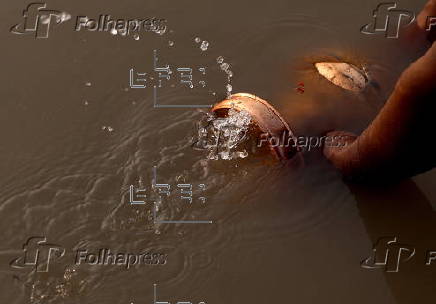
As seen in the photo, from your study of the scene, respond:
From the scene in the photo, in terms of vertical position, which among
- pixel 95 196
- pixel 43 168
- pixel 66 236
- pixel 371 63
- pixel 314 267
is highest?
pixel 371 63

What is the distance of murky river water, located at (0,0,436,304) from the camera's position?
154 inches

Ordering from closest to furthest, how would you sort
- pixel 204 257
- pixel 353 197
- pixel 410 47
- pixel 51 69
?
pixel 204 257
pixel 353 197
pixel 51 69
pixel 410 47

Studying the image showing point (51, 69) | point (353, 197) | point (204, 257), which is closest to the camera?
point (204, 257)

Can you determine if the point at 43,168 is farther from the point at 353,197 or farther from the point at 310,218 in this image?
the point at 353,197

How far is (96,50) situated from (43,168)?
133 cm

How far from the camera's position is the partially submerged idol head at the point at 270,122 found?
4215 mm

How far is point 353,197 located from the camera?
4340 mm

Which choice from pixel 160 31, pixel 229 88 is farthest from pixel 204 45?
pixel 229 88

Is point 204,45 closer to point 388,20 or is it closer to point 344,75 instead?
point 344,75

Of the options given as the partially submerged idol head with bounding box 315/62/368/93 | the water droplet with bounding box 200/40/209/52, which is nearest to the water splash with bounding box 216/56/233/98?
the water droplet with bounding box 200/40/209/52

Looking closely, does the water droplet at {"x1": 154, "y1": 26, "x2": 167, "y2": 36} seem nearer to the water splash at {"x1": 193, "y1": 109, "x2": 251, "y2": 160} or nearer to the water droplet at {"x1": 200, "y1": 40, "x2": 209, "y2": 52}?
the water droplet at {"x1": 200, "y1": 40, "x2": 209, "y2": 52}

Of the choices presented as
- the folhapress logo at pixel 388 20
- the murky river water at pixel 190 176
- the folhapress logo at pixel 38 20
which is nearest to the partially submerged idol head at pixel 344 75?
the murky river water at pixel 190 176

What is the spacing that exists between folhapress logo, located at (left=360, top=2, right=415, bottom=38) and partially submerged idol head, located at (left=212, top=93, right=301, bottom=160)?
69.0 inches

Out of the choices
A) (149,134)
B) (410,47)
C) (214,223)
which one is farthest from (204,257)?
(410,47)
